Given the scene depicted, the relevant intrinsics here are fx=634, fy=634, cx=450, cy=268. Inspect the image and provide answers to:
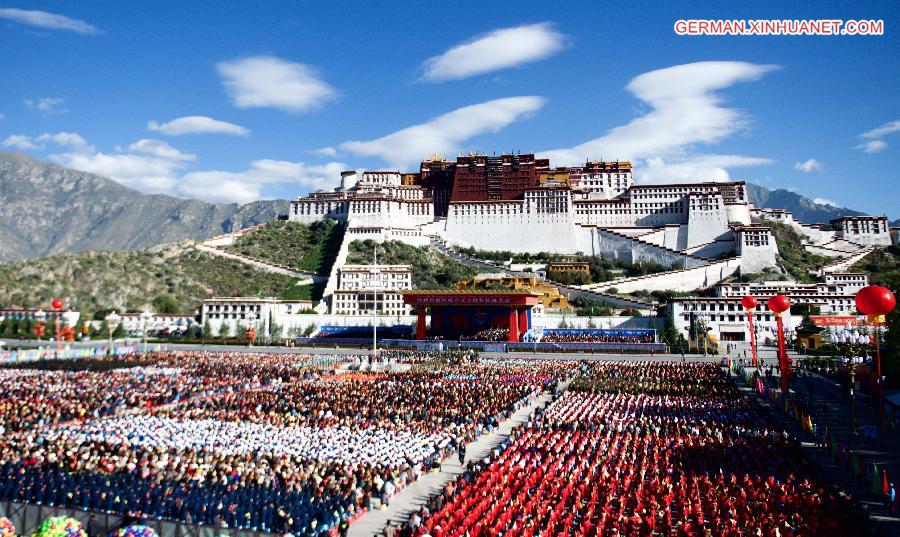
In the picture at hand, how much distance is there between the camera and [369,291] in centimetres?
7344

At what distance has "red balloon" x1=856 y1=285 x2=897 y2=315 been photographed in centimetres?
1902

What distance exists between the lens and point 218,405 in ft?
86.0

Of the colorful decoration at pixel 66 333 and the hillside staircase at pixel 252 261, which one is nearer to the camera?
the colorful decoration at pixel 66 333

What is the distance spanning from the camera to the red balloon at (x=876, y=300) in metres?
Result: 19.0

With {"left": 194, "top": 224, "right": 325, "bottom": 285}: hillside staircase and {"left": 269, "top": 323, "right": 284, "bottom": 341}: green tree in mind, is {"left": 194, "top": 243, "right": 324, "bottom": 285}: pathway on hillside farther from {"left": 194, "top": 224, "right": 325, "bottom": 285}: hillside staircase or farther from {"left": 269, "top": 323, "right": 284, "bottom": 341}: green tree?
{"left": 269, "top": 323, "right": 284, "bottom": 341}: green tree

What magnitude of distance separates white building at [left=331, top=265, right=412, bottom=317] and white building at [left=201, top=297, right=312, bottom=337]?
6890 mm

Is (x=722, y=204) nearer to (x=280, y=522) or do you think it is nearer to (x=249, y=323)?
(x=249, y=323)

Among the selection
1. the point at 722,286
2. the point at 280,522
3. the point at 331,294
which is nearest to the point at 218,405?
the point at 280,522

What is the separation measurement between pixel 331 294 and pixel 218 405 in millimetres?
49872

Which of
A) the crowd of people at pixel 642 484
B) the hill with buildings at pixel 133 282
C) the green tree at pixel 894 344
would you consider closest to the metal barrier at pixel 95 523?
the crowd of people at pixel 642 484

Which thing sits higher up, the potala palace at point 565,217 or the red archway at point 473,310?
the potala palace at point 565,217

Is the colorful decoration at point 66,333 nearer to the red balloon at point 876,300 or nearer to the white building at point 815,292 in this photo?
the red balloon at point 876,300

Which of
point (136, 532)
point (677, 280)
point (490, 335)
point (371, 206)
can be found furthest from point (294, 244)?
point (136, 532)

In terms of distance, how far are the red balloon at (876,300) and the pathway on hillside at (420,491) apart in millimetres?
12088
